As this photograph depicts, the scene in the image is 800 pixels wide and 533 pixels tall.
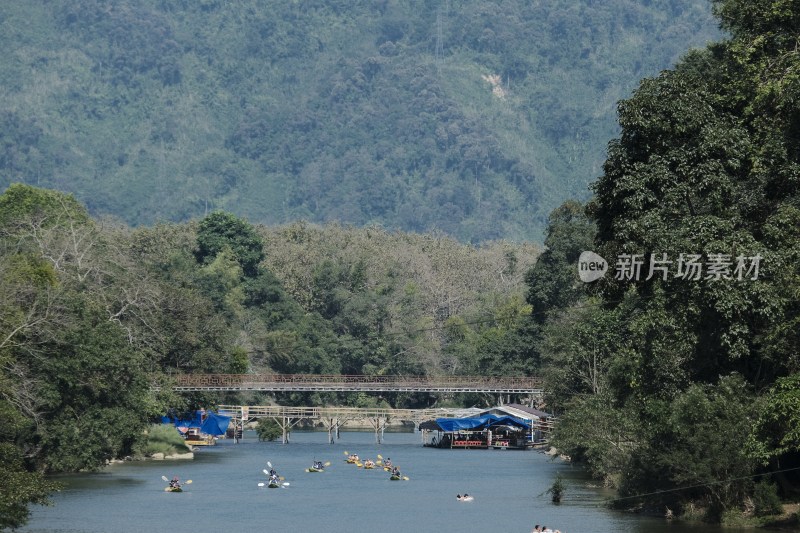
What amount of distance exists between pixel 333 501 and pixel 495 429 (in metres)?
46.2

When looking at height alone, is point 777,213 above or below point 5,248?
below

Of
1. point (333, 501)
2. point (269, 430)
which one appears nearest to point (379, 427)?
point (269, 430)

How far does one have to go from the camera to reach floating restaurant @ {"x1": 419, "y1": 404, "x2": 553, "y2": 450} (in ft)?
350

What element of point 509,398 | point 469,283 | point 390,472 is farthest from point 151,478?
point 469,283

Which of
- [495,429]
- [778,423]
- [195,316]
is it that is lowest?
[778,423]

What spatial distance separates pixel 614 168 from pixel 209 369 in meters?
54.7

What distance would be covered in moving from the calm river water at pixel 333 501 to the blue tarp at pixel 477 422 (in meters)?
14.3

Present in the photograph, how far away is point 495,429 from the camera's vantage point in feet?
357

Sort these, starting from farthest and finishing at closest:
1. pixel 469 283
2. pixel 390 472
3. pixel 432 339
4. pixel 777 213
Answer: pixel 469 283 → pixel 432 339 → pixel 390 472 → pixel 777 213

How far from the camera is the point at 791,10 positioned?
4516cm

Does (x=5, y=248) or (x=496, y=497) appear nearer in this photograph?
(x=496, y=497)

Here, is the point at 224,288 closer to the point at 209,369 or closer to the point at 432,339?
the point at 432,339

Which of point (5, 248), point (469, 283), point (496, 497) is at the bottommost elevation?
point (496, 497)

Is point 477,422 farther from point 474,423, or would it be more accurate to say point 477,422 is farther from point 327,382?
point 327,382
